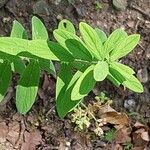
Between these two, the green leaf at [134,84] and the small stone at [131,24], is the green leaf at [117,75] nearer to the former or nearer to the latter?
the green leaf at [134,84]

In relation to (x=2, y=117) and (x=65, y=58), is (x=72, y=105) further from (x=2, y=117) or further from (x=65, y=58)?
(x=2, y=117)

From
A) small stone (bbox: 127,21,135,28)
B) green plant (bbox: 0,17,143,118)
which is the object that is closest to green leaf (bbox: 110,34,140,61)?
green plant (bbox: 0,17,143,118)

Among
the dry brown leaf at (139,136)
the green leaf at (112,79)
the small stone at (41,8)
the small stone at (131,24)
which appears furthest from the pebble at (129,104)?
the green leaf at (112,79)

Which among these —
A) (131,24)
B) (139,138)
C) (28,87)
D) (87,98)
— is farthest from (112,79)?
(131,24)

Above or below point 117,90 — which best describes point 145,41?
above

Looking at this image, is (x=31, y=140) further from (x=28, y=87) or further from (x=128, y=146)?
(x=28, y=87)

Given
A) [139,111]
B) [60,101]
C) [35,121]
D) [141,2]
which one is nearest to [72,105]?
[60,101]
